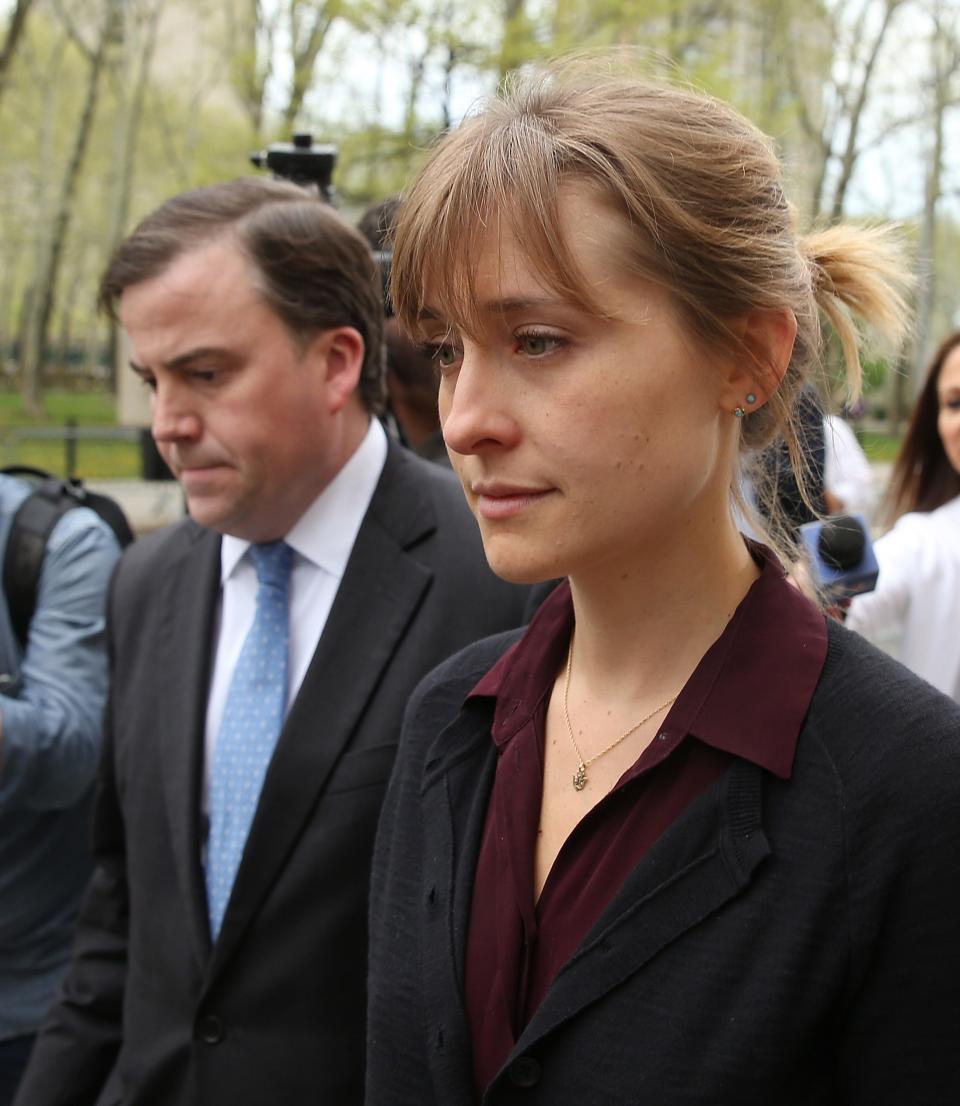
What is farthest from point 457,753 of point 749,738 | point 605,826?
point 749,738

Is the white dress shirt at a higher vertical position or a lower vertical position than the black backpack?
higher

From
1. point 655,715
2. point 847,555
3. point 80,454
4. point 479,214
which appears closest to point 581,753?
point 655,715

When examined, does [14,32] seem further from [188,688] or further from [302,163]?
[188,688]

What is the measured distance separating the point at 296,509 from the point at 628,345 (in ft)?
3.87

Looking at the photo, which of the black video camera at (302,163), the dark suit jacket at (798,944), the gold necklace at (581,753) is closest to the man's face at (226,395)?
the gold necklace at (581,753)

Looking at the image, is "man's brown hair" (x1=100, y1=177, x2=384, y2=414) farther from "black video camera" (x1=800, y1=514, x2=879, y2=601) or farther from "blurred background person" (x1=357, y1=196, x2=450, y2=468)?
"black video camera" (x1=800, y1=514, x2=879, y2=601)

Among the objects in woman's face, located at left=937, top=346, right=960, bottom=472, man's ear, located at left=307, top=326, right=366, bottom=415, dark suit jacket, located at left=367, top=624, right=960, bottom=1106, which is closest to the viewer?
dark suit jacket, located at left=367, top=624, right=960, bottom=1106

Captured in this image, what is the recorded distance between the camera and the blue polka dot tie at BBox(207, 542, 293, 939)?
2.24m

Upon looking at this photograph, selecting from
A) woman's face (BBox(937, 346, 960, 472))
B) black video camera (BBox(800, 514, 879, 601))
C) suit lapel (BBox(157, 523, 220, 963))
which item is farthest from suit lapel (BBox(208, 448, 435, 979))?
woman's face (BBox(937, 346, 960, 472))

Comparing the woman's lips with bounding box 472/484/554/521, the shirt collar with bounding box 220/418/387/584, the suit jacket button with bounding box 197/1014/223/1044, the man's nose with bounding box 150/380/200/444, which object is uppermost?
the woman's lips with bounding box 472/484/554/521

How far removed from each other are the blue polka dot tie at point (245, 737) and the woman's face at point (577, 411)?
3.05 ft

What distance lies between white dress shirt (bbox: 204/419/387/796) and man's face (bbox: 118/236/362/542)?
0.18 feet

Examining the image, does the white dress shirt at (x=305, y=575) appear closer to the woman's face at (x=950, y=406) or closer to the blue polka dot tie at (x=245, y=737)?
the blue polka dot tie at (x=245, y=737)

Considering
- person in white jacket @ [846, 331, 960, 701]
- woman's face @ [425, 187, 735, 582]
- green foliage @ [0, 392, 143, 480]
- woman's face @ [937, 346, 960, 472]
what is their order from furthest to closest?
green foliage @ [0, 392, 143, 480] < woman's face @ [937, 346, 960, 472] < person in white jacket @ [846, 331, 960, 701] < woman's face @ [425, 187, 735, 582]
